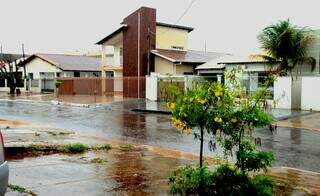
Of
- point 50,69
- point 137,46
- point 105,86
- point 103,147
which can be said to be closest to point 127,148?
point 103,147

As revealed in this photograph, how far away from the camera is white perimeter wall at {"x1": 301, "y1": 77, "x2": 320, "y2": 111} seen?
86.3 ft

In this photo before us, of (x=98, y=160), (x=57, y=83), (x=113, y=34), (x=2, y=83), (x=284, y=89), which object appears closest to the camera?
(x=98, y=160)

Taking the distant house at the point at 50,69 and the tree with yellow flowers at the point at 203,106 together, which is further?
the distant house at the point at 50,69

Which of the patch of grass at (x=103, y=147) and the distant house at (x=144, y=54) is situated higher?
the distant house at (x=144, y=54)

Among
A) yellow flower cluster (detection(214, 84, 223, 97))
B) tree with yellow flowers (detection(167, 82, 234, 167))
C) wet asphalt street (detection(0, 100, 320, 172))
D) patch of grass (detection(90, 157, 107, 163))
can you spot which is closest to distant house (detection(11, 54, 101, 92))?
wet asphalt street (detection(0, 100, 320, 172))

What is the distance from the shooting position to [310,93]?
26516mm

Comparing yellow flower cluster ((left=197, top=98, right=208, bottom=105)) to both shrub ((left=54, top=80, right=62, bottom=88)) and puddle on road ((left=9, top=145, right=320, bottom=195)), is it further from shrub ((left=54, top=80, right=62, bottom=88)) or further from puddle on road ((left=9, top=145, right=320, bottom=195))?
shrub ((left=54, top=80, right=62, bottom=88))

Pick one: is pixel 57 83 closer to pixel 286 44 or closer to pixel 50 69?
pixel 50 69

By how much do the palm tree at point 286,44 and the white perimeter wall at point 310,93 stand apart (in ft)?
5.52

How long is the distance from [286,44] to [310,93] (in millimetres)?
3542

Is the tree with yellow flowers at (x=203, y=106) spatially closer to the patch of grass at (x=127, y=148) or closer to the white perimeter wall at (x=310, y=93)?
the patch of grass at (x=127, y=148)

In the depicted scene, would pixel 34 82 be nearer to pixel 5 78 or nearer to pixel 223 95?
pixel 5 78

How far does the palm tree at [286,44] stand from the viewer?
28094 mm

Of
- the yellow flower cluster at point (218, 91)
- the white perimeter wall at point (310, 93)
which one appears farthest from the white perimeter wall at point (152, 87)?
the yellow flower cluster at point (218, 91)
